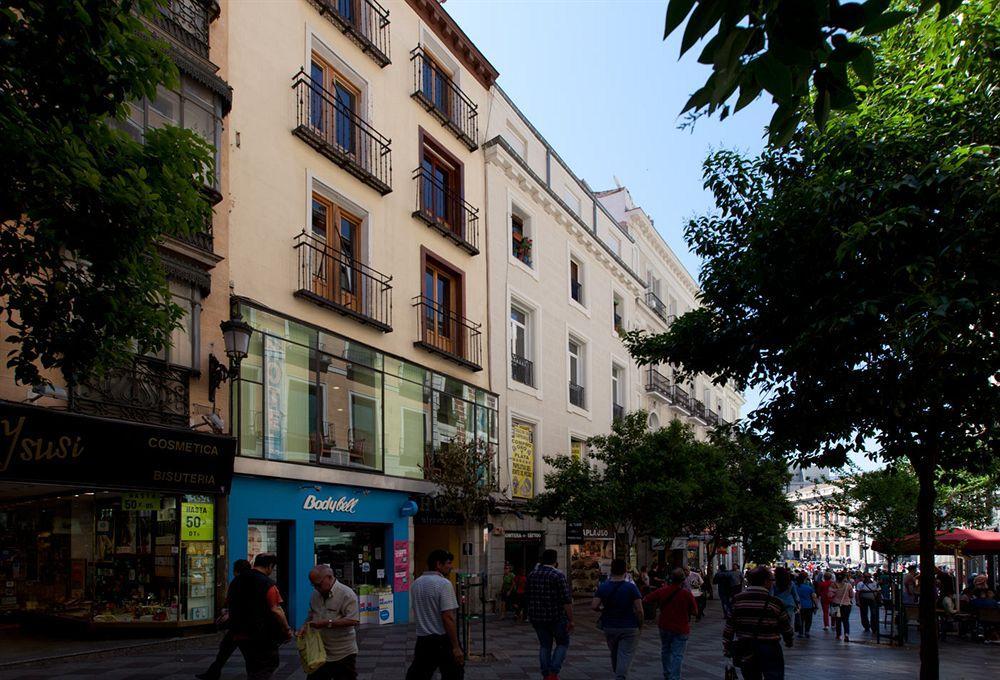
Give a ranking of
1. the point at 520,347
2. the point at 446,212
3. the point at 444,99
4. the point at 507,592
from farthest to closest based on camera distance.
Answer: the point at 520,347, the point at 444,99, the point at 446,212, the point at 507,592

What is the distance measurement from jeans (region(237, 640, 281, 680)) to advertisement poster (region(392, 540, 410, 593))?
446 inches

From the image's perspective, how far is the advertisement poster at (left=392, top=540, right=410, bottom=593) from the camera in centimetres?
1956

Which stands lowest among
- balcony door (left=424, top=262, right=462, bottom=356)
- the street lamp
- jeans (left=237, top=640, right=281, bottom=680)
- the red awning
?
the red awning

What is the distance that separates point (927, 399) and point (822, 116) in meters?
7.79

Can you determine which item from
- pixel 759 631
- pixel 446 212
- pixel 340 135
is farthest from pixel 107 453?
pixel 446 212

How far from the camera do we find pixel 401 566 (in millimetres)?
19766

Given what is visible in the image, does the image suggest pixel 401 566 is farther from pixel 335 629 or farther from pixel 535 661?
pixel 335 629

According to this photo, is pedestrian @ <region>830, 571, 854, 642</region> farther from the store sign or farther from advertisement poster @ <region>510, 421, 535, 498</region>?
the store sign

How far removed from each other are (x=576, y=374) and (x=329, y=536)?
14.5 metres

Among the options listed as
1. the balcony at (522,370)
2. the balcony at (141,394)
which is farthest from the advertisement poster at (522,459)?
the balcony at (141,394)

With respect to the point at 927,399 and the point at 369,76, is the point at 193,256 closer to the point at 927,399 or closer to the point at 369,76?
the point at 369,76

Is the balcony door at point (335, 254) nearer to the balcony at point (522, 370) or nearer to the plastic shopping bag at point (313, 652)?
the balcony at point (522, 370)

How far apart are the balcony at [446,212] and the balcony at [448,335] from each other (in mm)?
1796

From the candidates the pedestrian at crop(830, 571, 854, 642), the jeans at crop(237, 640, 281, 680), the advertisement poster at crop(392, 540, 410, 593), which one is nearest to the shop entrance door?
the advertisement poster at crop(392, 540, 410, 593)
